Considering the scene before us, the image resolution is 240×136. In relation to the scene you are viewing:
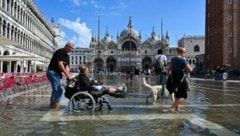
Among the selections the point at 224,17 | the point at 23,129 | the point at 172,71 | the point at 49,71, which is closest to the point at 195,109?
the point at 172,71

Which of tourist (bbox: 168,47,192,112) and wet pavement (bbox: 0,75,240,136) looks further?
tourist (bbox: 168,47,192,112)

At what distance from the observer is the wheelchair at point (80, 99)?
975 centimetres

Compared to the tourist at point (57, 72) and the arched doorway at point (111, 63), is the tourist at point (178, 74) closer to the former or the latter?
the tourist at point (57, 72)

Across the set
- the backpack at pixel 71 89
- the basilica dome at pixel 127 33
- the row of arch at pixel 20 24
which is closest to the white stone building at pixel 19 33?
the row of arch at pixel 20 24

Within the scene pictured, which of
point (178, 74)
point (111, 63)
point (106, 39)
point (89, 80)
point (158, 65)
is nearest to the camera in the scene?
point (178, 74)

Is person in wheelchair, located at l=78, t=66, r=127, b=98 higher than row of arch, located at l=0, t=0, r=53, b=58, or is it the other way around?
row of arch, located at l=0, t=0, r=53, b=58

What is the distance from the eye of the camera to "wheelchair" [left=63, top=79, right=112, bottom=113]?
9750mm

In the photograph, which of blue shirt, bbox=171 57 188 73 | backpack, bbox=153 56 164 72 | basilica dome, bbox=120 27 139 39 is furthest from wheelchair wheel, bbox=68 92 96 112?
basilica dome, bbox=120 27 139 39

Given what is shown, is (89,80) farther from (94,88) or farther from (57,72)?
(57,72)

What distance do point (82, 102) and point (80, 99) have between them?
13 cm

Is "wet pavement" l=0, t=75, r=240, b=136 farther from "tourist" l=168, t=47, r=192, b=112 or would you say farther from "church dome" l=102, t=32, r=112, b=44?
"church dome" l=102, t=32, r=112, b=44

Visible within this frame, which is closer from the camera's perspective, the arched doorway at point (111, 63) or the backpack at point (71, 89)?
the backpack at point (71, 89)

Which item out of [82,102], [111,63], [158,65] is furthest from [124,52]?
[82,102]

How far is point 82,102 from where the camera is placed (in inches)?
Answer: 393
